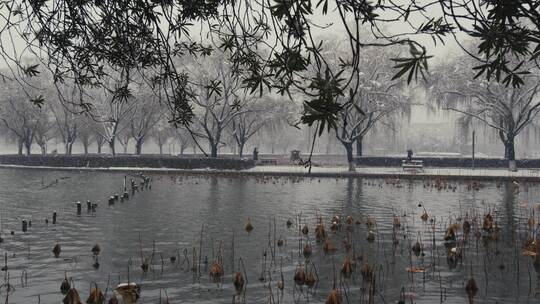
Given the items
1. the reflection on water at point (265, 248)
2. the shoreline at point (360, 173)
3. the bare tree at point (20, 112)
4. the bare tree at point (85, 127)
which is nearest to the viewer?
the reflection on water at point (265, 248)

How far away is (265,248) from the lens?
12695mm

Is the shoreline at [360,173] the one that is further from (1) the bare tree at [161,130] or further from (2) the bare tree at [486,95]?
(1) the bare tree at [161,130]

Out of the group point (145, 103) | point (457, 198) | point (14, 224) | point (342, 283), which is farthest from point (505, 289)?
point (145, 103)

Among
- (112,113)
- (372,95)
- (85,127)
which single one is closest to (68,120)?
(85,127)

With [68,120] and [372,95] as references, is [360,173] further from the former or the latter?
[68,120]

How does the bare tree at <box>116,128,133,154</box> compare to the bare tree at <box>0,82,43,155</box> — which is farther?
the bare tree at <box>116,128,133,154</box>

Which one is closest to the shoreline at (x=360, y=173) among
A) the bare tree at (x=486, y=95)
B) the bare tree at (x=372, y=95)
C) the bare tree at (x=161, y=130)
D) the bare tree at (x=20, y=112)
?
the bare tree at (x=372, y=95)

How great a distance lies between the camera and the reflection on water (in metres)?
9.20

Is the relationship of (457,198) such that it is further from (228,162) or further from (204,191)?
(228,162)

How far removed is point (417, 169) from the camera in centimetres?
4094

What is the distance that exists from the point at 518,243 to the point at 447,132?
484 ft

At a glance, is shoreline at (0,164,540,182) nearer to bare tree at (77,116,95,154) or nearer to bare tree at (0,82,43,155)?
bare tree at (77,116,95,154)

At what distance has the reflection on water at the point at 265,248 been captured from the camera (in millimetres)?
9203

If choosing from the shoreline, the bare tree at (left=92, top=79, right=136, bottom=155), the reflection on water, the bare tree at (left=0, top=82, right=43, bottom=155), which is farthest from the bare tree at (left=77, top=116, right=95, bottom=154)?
the reflection on water
